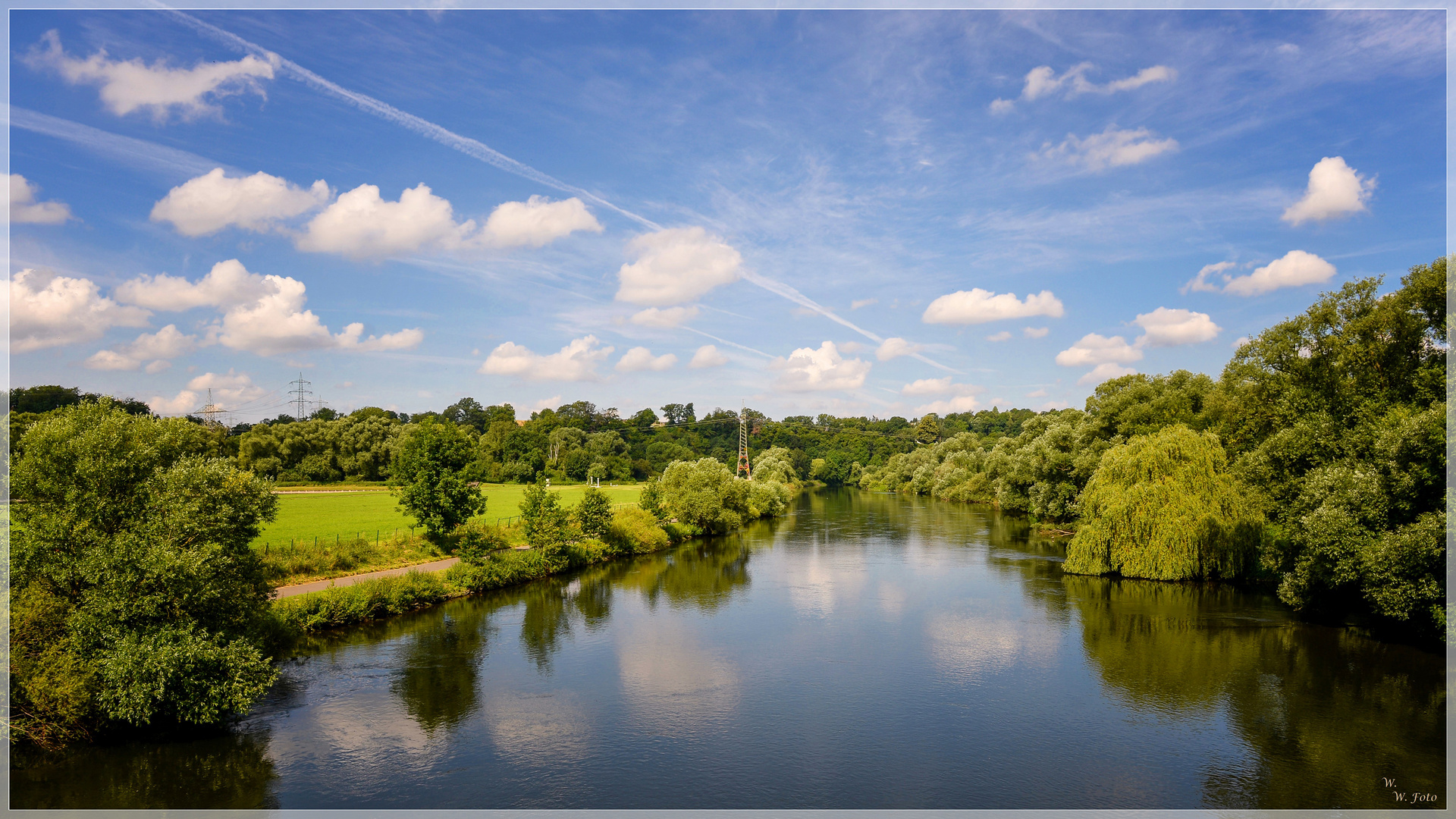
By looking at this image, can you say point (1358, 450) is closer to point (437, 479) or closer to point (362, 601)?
point (362, 601)

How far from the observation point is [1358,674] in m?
22.3


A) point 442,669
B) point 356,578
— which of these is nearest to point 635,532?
point 356,578

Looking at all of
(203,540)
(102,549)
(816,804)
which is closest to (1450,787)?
(816,804)

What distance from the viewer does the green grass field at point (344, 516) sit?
3900cm

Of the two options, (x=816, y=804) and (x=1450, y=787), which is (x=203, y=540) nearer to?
(x=816, y=804)

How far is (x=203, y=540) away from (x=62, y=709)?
4.35 m

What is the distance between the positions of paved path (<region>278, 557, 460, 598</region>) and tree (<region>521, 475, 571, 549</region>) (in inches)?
169

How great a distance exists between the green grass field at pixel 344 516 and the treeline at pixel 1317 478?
32.4 m

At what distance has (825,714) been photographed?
790 inches

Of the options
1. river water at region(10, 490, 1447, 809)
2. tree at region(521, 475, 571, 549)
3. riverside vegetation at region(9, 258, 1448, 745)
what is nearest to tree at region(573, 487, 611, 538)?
riverside vegetation at region(9, 258, 1448, 745)

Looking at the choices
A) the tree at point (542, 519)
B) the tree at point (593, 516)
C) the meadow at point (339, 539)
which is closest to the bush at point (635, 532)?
the tree at point (593, 516)

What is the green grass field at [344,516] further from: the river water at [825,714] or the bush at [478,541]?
the river water at [825,714]

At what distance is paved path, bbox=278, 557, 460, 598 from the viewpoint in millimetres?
30125

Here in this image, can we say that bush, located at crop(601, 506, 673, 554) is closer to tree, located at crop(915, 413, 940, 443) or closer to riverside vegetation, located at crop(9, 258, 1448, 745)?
riverside vegetation, located at crop(9, 258, 1448, 745)
